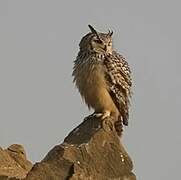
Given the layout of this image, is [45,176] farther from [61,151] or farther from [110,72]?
[110,72]

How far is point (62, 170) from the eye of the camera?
30.7 ft

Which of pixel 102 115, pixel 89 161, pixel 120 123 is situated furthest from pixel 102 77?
pixel 89 161

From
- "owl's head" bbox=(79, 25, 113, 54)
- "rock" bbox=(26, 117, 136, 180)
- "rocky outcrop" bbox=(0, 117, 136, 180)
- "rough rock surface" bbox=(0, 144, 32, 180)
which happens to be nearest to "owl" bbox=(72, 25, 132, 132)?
"owl's head" bbox=(79, 25, 113, 54)

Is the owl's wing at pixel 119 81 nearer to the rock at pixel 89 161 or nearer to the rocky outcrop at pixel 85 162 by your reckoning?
the rocky outcrop at pixel 85 162

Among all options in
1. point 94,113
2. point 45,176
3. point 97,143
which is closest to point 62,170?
point 45,176

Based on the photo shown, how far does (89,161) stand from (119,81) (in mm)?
3557

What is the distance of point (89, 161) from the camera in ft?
31.4

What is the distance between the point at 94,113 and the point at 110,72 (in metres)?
0.87

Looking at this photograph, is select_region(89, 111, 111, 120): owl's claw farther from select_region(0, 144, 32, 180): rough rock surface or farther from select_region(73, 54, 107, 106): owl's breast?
select_region(0, 144, 32, 180): rough rock surface

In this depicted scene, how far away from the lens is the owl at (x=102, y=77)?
12.6m

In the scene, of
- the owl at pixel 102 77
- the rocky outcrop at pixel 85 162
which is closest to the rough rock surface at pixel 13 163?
Result: the rocky outcrop at pixel 85 162

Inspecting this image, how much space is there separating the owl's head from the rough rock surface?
2.49m

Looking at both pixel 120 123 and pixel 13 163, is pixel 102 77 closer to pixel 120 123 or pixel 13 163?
pixel 120 123

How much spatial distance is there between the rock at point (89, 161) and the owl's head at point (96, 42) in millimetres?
2772
